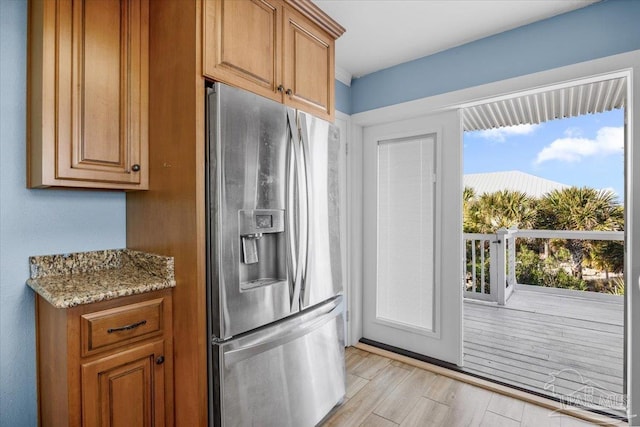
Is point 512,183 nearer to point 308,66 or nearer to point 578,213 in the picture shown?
point 578,213

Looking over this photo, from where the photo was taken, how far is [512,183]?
6.47m

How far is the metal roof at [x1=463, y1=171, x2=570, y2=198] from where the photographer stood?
6035 millimetres

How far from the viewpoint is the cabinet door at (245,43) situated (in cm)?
132

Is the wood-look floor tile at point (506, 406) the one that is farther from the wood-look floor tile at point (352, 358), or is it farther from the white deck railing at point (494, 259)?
the white deck railing at point (494, 259)

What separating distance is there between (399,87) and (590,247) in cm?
487

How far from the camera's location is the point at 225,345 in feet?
4.31

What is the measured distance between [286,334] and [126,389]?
27.9 inches

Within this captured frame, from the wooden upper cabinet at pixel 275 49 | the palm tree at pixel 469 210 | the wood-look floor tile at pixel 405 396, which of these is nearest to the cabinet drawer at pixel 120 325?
the wooden upper cabinet at pixel 275 49

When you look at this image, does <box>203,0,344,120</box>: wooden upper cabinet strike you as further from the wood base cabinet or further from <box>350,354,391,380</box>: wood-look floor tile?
<box>350,354,391,380</box>: wood-look floor tile

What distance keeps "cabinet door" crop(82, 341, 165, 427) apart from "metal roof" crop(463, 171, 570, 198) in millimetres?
6541

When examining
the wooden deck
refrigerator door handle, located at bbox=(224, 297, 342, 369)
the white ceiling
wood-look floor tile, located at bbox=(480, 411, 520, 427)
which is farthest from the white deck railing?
refrigerator door handle, located at bbox=(224, 297, 342, 369)

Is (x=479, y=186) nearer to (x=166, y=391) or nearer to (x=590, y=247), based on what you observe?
(x=590, y=247)

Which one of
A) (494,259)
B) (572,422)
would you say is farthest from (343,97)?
(494,259)

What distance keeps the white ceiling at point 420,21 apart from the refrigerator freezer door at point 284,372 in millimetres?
1906
